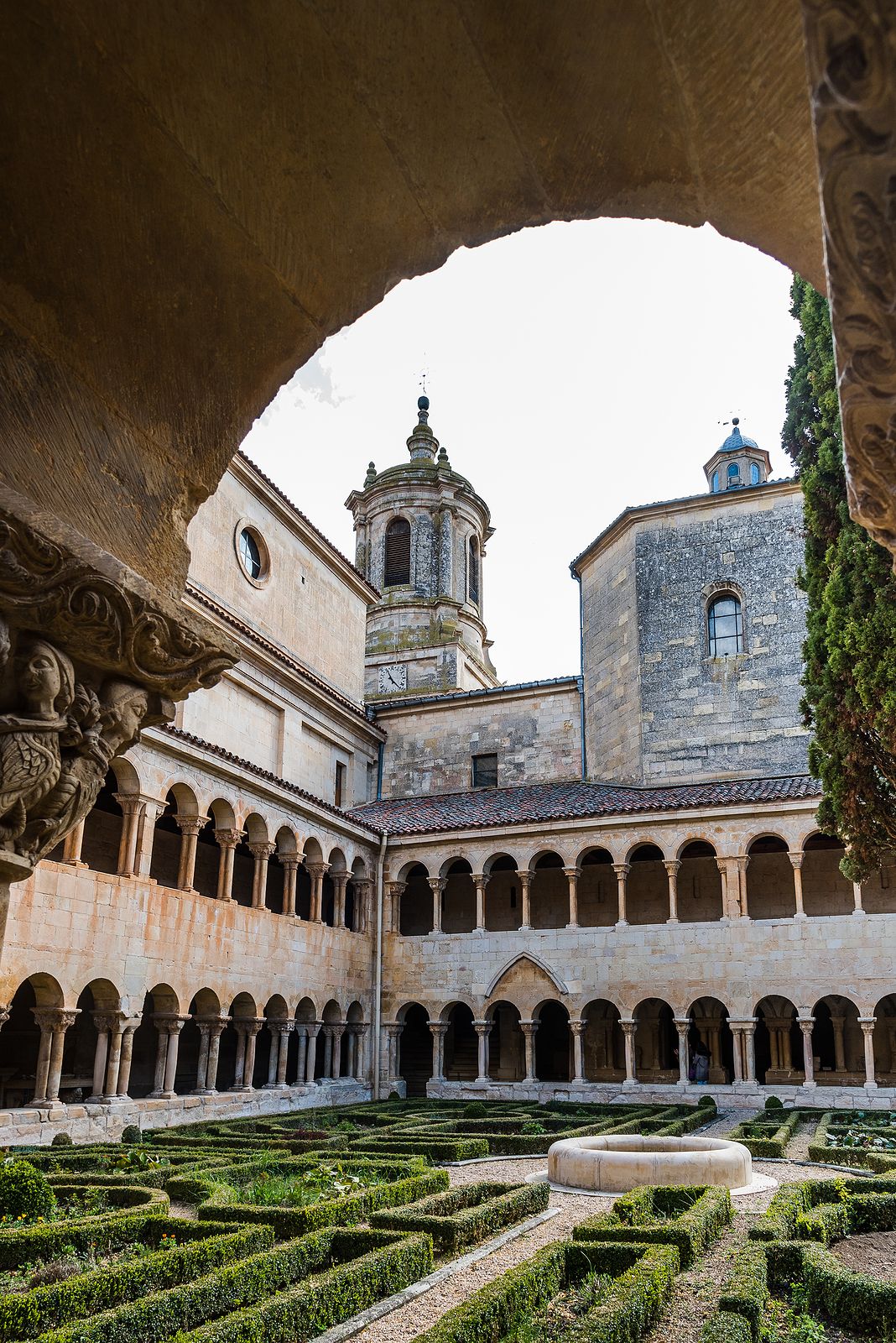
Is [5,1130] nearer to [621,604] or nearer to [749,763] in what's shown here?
[749,763]

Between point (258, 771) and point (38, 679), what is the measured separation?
15.5 metres

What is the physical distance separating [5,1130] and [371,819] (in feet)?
42.9

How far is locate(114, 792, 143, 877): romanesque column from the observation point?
15297 millimetres

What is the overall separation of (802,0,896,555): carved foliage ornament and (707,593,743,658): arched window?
22974mm

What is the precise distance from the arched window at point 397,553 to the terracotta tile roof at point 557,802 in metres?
8.92

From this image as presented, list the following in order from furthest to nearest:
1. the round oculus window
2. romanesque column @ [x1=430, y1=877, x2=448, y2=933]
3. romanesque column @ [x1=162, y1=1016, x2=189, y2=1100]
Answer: the round oculus window
romanesque column @ [x1=430, y1=877, x2=448, y2=933]
romanesque column @ [x1=162, y1=1016, x2=189, y2=1100]

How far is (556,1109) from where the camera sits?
17.8 meters

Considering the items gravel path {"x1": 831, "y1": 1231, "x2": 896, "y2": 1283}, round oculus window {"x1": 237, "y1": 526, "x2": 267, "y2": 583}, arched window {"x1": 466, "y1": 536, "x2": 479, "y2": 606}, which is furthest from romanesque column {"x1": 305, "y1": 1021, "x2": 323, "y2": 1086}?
arched window {"x1": 466, "y1": 536, "x2": 479, "y2": 606}

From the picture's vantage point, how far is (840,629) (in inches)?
399

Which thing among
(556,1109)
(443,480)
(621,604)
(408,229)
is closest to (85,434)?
(408,229)

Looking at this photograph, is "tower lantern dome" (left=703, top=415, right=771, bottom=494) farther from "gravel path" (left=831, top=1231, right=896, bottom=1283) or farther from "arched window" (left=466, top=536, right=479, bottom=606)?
"gravel path" (left=831, top=1231, right=896, bottom=1283)

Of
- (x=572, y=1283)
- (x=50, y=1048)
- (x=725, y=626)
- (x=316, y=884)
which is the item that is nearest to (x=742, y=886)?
(x=725, y=626)

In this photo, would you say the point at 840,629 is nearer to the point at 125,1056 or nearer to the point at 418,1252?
the point at 418,1252

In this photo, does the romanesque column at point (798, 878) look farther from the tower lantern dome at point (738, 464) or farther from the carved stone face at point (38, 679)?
the carved stone face at point (38, 679)
